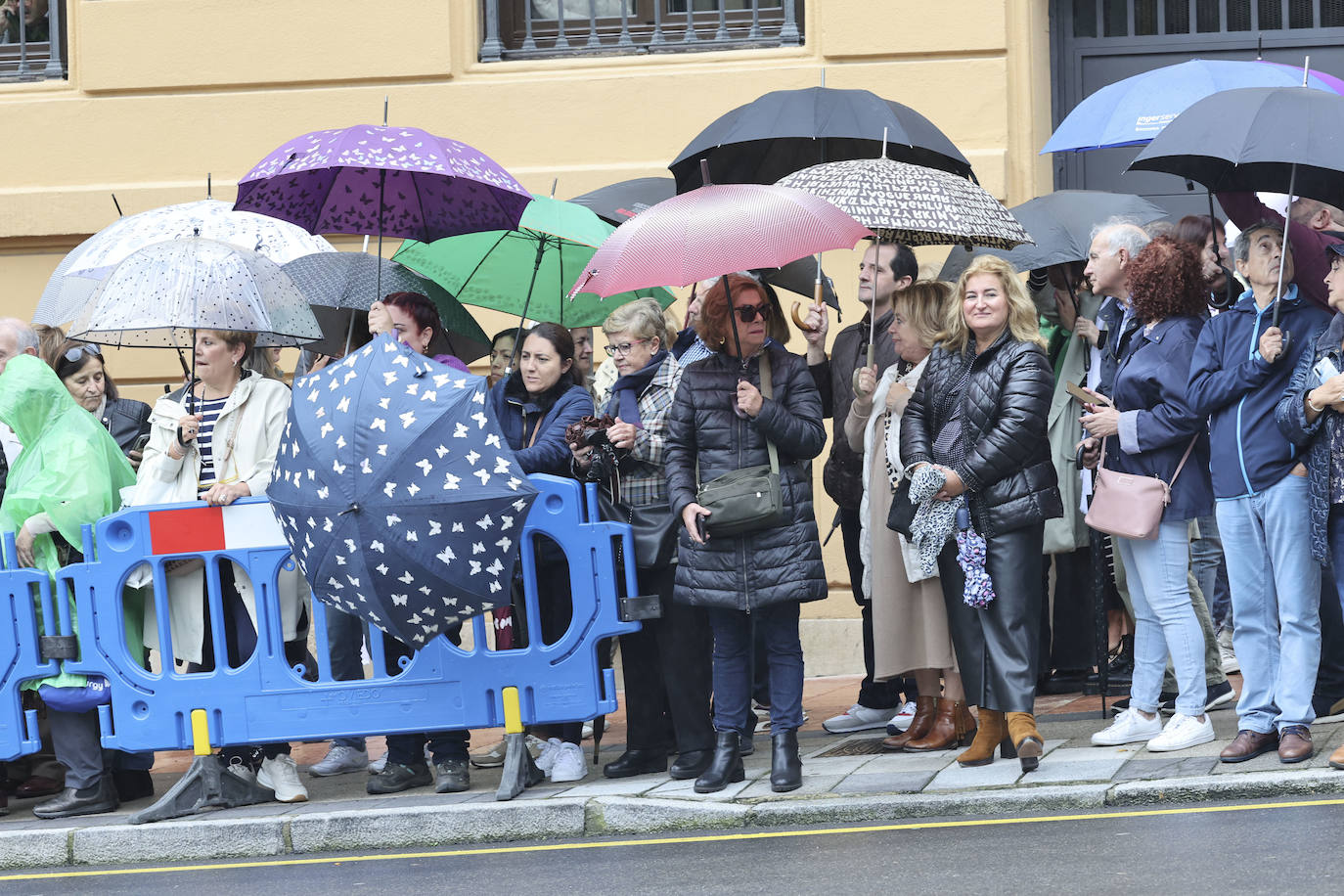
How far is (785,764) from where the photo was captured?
694 centimetres

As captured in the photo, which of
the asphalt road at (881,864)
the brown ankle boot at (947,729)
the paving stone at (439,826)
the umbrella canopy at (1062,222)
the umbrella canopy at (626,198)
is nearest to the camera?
the asphalt road at (881,864)

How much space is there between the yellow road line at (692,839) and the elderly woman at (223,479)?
743mm

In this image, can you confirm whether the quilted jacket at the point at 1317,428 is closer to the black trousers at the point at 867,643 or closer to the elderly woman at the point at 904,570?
the elderly woman at the point at 904,570

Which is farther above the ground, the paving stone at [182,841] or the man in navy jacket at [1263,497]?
the man in navy jacket at [1263,497]

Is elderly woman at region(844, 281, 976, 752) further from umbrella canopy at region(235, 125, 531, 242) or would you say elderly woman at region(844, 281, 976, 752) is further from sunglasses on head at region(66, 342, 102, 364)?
sunglasses on head at region(66, 342, 102, 364)

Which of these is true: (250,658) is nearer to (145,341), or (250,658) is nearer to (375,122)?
(145,341)

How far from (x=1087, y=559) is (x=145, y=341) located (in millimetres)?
4646

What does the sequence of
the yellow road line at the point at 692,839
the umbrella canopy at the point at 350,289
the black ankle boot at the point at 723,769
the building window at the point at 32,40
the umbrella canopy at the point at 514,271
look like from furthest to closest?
the building window at the point at 32,40 < the umbrella canopy at the point at 514,271 < the umbrella canopy at the point at 350,289 < the black ankle boot at the point at 723,769 < the yellow road line at the point at 692,839

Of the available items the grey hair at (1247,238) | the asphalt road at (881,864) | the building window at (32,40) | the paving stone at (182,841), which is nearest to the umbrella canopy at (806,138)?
the grey hair at (1247,238)

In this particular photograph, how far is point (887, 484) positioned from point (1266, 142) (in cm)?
205

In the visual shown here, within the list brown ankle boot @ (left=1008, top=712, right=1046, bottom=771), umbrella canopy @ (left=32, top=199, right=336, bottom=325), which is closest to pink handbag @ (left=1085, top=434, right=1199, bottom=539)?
brown ankle boot @ (left=1008, top=712, right=1046, bottom=771)

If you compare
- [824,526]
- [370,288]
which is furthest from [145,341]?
[824,526]

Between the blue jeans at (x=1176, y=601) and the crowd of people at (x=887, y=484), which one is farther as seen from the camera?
the blue jeans at (x=1176, y=601)

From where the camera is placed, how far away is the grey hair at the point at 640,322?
7715 mm
